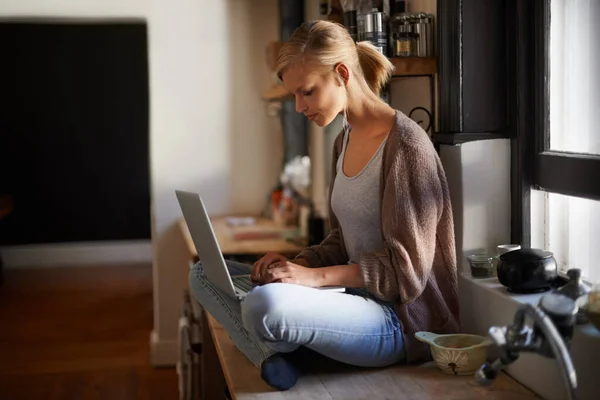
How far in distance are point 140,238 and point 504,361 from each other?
6257mm

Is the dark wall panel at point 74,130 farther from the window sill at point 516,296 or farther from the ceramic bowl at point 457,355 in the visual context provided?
the ceramic bowl at point 457,355

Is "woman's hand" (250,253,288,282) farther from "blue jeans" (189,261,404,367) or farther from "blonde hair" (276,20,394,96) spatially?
"blonde hair" (276,20,394,96)

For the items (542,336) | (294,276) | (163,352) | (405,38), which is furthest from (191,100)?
(542,336)

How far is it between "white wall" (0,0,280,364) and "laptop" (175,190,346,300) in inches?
85.1

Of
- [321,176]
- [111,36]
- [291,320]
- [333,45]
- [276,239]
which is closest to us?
[291,320]

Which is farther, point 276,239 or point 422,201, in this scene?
point 276,239

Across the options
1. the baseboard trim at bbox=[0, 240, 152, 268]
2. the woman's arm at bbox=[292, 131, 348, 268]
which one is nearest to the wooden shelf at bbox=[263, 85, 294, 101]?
the woman's arm at bbox=[292, 131, 348, 268]

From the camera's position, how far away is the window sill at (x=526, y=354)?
167 cm

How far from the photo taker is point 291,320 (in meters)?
1.85

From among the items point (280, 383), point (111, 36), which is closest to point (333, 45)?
point (280, 383)

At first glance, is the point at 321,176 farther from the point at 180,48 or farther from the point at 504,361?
the point at 504,361

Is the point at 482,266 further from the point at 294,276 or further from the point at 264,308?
the point at 264,308

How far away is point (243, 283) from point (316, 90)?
538 millimetres

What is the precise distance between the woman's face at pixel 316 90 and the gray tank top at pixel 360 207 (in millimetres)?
160
